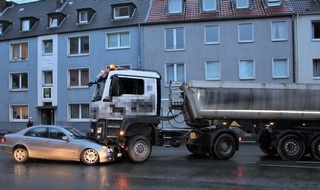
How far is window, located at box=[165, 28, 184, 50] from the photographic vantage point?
29109 millimetres

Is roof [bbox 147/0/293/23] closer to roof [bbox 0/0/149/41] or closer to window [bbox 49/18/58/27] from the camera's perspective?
roof [bbox 0/0/149/41]

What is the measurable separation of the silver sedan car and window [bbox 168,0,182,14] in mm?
19227

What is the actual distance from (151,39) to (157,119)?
1702 centimetres

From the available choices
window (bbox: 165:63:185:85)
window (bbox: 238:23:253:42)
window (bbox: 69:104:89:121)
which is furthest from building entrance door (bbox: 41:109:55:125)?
window (bbox: 238:23:253:42)

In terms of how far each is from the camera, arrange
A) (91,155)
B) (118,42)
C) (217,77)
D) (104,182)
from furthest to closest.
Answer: (118,42) < (217,77) < (91,155) < (104,182)

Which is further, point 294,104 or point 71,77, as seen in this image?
point 71,77

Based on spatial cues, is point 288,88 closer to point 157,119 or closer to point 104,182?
point 157,119

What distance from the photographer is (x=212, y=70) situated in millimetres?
28703

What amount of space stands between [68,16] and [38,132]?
23.3 meters

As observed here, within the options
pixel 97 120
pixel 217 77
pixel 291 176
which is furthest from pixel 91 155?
pixel 217 77

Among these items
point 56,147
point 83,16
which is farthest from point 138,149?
point 83,16

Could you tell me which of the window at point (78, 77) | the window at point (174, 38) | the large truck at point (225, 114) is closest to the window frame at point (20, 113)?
the window at point (78, 77)

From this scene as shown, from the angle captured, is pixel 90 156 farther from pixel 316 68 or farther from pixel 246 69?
pixel 316 68

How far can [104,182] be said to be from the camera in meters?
9.14
